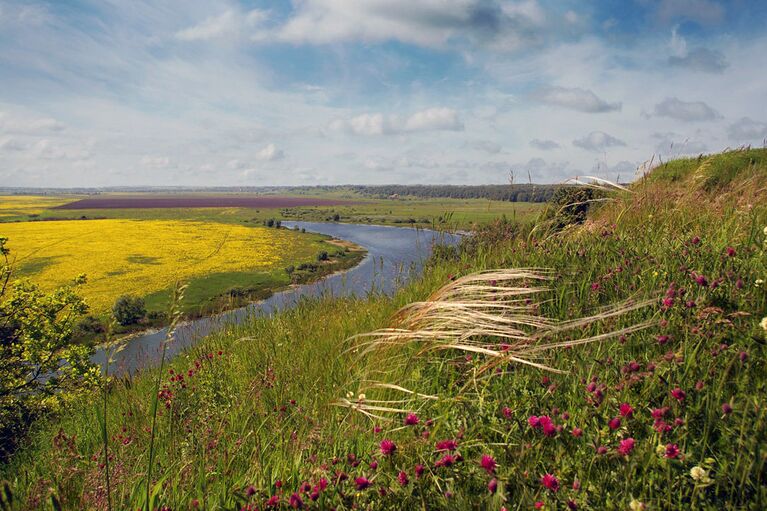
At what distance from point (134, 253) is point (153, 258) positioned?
3621 millimetres

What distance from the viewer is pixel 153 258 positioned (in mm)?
60281

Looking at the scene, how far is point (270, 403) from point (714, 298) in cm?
343

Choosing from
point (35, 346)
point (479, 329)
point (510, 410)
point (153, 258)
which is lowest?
point (153, 258)

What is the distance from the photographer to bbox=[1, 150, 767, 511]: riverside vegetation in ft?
5.17

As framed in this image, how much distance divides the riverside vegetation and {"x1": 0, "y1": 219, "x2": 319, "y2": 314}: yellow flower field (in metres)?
36.5

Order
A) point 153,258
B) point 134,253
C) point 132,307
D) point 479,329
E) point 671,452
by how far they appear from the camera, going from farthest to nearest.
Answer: point 134,253, point 153,258, point 132,307, point 479,329, point 671,452

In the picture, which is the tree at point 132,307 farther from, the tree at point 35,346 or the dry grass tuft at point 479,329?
the dry grass tuft at point 479,329

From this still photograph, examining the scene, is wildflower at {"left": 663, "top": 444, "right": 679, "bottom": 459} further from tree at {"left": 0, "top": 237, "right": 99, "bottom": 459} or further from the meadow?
the meadow

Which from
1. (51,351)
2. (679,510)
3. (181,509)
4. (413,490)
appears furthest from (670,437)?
(51,351)

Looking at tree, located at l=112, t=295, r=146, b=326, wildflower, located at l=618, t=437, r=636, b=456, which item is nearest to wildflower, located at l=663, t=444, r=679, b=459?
wildflower, located at l=618, t=437, r=636, b=456

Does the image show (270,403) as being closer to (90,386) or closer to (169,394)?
(169,394)

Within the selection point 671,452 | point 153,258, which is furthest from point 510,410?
point 153,258

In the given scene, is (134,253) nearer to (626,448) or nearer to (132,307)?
(132,307)

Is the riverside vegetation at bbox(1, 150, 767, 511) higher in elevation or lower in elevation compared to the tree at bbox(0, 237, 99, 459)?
higher
